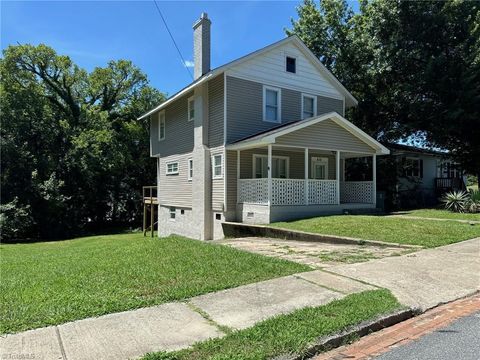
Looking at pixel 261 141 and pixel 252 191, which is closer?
pixel 261 141

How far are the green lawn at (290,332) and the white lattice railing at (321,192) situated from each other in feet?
37.9

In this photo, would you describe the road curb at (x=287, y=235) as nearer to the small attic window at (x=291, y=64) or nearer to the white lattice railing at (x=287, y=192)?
the white lattice railing at (x=287, y=192)

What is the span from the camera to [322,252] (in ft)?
32.0

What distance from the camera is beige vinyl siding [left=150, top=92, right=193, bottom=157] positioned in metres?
20.8

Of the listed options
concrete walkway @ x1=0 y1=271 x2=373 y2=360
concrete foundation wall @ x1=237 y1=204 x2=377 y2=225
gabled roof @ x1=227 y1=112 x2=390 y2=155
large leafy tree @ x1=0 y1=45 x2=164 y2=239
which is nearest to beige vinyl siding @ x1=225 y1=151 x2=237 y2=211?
concrete foundation wall @ x1=237 y1=204 x2=377 y2=225

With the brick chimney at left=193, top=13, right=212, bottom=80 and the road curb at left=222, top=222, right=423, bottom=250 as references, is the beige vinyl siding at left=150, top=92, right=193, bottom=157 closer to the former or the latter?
the brick chimney at left=193, top=13, right=212, bottom=80

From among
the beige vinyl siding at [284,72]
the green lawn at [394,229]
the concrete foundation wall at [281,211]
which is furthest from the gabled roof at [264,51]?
the green lawn at [394,229]

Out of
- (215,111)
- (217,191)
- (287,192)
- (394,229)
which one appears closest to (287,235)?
(394,229)

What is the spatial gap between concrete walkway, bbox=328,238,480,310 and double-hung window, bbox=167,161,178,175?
14.9 metres

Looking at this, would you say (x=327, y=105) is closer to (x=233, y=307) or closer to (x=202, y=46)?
(x=202, y=46)

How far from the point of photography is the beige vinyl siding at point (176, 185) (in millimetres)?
20969

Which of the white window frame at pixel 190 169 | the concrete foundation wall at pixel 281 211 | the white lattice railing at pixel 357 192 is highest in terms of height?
the white window frame at pixel 190 169

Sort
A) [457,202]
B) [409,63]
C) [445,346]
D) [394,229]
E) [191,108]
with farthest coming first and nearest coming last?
1. [409,63]
2. [191,108]
3. [457,202]
4. [394,229]
5. [445,346]

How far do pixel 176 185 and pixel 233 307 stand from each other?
675 inches
